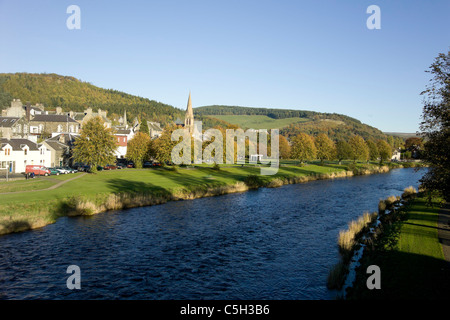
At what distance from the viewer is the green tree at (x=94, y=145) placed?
65.3 m

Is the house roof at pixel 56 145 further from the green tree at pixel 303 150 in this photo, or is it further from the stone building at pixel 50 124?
the green tree at pixel 303 150

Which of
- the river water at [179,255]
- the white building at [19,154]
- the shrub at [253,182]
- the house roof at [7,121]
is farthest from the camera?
the house roof at [7,121]

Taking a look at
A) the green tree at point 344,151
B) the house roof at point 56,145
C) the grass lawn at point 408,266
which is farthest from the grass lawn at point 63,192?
the green tree at point 344,151

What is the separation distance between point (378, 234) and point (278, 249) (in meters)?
8.87

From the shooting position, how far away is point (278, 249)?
2667 cm

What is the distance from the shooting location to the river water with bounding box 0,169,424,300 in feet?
62.7

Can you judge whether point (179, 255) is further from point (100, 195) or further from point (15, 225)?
point (100, 195)

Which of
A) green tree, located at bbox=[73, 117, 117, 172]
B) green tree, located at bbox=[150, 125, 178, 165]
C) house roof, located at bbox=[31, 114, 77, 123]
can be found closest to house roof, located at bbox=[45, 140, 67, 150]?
green tree, located at bbox=[73, 117, 117, 172]

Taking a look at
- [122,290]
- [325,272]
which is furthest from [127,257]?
[325,272]

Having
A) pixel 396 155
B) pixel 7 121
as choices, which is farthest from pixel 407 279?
pixel 396 155

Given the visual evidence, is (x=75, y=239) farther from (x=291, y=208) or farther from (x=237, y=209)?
(x=291, y=208)

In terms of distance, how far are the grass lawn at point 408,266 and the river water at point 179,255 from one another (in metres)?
3.08

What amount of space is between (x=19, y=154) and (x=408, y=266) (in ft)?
236

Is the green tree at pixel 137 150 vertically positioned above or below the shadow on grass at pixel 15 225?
above
